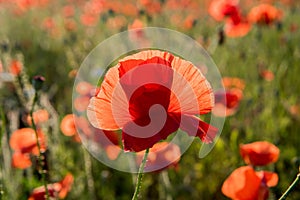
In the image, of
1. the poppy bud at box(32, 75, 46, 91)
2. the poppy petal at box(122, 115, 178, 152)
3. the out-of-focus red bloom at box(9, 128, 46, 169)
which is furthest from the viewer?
the out-of-focus red bloom at box(9, 128, 46, 169)

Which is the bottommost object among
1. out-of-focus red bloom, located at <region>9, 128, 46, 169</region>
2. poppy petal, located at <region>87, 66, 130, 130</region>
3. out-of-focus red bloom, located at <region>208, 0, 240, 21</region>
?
out-of-focus red bloom, located at <region>9, 128, 46, 169</region>

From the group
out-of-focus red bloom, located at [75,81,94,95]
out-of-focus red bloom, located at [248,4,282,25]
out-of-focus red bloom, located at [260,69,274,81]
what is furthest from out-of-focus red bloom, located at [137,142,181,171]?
out-of-focus red bloom, located at [248,4,282,25]

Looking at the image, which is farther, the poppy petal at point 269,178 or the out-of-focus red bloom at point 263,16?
the out-of-focus red bloom at point 263,16

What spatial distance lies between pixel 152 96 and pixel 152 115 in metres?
0.03

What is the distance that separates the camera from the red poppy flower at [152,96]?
72cm

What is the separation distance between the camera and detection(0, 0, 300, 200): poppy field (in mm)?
733

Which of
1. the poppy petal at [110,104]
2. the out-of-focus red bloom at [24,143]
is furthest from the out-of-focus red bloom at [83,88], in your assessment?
the poppy petal at [110,104]

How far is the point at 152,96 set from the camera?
2.41 ft

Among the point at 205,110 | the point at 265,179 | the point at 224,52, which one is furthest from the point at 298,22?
the point at 205,110

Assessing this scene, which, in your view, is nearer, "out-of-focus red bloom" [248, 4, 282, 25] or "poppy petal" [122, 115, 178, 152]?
"poppy petal" [122, 115, 178, 152]

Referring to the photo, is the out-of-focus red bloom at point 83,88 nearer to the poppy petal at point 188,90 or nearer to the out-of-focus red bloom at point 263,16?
the poppy petal at point 188,90

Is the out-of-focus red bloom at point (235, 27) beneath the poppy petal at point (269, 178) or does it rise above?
above

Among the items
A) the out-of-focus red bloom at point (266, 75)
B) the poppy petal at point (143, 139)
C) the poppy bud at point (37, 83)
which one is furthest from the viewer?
the out-of-focus red bloom at point (266, 75)

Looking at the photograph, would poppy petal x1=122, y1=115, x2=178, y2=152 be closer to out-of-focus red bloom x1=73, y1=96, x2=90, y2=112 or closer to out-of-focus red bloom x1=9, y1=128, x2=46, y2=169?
out-of-focus red bloom x1=9, y1=128, x2=46, y2=169
